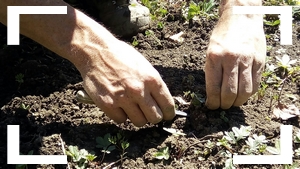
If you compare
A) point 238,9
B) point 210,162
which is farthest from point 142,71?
point 238,9

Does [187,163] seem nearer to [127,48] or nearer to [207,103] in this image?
[207,103]

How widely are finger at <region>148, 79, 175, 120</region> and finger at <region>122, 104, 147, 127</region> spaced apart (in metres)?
0.06

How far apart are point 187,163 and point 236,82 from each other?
412 millimetres

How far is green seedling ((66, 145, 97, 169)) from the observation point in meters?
2.03

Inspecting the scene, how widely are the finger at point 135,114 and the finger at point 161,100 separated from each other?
0.06 meters

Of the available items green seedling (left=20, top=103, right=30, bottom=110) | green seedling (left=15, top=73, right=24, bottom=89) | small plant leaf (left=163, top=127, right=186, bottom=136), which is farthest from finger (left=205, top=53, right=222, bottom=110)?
green seedling (left=15, top=73, right=24, bottom=89)

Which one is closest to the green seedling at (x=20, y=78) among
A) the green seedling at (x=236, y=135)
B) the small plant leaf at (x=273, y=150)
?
the green seedling at (x=236, y=135)

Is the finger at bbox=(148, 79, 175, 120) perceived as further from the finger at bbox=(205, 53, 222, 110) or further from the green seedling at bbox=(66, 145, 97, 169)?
the green seedling at bbox=(66, 145, 97, 169)

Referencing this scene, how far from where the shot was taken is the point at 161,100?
2.08 metres

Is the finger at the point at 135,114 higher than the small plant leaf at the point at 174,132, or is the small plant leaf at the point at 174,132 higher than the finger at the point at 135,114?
the finger at the point at 135,114

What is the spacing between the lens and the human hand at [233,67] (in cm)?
213
